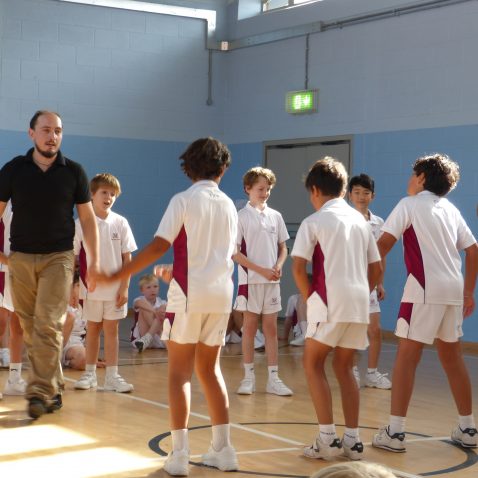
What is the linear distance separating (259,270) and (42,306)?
183 cm

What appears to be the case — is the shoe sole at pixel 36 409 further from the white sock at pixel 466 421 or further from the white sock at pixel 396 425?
the white sock at pixel 466 421

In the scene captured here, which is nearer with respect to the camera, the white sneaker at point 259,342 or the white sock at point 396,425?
the white sock at point 396,425

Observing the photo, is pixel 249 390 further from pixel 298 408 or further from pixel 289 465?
pixel 289 465

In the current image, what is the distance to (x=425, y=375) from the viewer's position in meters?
7.48

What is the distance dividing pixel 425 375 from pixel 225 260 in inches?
150

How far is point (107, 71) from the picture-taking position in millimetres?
11234

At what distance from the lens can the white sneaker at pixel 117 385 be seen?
20.7 ft

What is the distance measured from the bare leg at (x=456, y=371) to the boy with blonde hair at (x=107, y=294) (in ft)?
7.74

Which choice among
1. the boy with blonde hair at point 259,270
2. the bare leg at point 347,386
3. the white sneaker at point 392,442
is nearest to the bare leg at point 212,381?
the bare leg at point 347,386

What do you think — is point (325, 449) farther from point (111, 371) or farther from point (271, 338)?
point (111, 371)

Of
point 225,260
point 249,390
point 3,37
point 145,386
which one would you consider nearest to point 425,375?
point 249,390

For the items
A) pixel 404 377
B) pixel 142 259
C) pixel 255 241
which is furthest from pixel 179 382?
pixel 255 241

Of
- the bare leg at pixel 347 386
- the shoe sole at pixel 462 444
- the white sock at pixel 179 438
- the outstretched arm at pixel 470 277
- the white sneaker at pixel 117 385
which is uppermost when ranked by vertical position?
the outstretched arm at pixel 470 277

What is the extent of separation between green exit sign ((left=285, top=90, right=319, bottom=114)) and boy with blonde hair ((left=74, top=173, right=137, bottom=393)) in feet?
15.9
